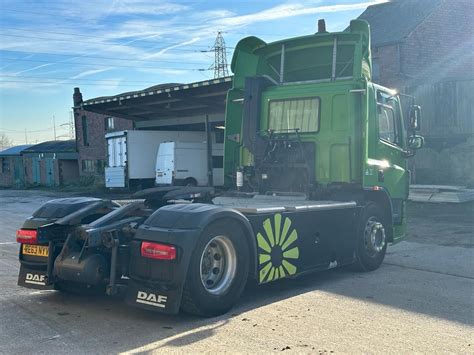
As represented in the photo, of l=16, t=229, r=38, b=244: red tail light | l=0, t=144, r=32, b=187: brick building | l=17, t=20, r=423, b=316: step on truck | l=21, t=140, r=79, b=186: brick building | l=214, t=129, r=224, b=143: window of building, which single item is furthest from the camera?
l=0, t=144, r=32, b=187: brick building

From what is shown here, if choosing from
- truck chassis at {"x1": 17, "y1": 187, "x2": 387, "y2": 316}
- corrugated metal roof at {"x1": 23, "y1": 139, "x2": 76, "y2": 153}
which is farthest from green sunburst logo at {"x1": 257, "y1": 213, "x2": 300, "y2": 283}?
corrugated metal roof at {"x1": 23, "y1": 139, "x2": 76, "y2": 153}

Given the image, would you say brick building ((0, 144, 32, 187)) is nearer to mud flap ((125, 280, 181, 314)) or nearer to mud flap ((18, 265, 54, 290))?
mud flap ((18, 265, 54, 290))

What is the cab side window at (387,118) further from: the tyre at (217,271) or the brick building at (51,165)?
the brick building at (51,165)

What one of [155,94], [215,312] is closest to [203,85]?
[155,94]

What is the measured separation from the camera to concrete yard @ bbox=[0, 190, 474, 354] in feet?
15.9

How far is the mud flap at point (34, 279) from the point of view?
625 cm

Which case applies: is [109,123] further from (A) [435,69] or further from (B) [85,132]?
(A) [435,69]

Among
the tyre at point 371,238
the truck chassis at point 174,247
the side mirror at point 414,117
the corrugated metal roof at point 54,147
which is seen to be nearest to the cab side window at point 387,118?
the side mirror at point 414,117

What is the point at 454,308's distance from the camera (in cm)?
611

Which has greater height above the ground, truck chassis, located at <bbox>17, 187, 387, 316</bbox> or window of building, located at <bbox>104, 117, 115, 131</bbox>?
window of building, located at <bbox>104, 117, 115, 131</bbox>

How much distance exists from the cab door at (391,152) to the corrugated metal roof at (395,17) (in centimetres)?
1633

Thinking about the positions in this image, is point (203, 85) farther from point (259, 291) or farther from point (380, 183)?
point (259, 291)

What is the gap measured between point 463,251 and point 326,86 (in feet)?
14.0

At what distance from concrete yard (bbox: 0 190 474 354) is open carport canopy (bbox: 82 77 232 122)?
1533 centimetres
